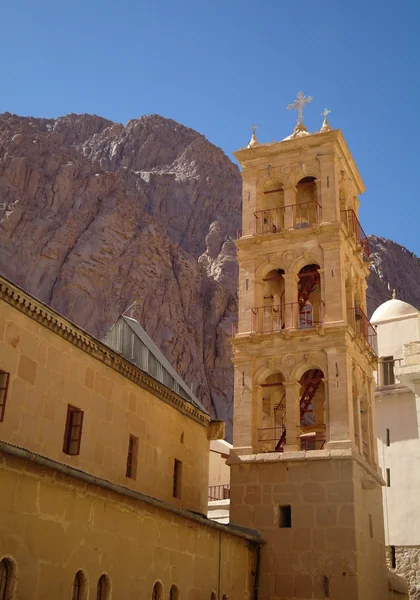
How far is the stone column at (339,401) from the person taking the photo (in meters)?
20.0

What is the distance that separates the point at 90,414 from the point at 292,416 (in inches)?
270

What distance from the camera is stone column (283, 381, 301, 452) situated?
20.7m

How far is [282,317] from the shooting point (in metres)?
23.9

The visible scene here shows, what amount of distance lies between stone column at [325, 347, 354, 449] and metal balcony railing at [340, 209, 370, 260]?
4.86 metres

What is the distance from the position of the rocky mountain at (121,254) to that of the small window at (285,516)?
115 ft

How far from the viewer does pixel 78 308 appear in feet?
182

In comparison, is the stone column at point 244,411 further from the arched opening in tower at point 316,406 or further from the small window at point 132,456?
the small window at point 132,456

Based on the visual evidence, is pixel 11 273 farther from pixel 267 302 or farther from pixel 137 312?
pixel 267 302

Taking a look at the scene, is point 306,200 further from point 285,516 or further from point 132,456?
point 132,456

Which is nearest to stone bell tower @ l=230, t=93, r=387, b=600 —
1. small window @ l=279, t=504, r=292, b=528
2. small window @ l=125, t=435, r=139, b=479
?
small window @ l=279, t=504, r=292, b=528

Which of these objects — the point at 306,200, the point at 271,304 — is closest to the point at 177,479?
the point at 271,304

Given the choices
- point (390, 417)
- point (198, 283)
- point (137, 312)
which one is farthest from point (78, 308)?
Answer: point (390, 417)

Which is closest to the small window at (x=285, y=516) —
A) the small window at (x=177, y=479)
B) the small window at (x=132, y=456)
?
the small window at (x=177, y=479)

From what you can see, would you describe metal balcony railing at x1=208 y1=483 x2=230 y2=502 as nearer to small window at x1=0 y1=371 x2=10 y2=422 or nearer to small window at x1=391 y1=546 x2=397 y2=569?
small window at x1=391 y1=546 x2=397 y2=569
